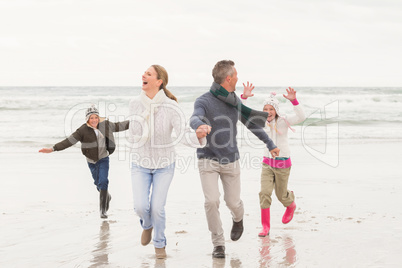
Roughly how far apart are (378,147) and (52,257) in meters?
13.0

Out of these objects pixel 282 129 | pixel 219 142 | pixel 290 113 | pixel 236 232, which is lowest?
pixel 236 232

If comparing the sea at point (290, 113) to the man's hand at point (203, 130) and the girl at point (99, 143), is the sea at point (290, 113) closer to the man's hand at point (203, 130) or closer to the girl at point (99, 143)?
the girl at point (99, 143)

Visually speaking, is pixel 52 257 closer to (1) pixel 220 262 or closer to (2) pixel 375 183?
Result: (1) pixel 220 262

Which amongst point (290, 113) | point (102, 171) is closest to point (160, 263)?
point (102, 171)

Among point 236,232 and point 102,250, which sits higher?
point 236,232

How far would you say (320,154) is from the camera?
50.7 ft

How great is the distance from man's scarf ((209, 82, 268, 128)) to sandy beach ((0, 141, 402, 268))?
144cm

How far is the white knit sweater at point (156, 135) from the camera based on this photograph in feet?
18.0

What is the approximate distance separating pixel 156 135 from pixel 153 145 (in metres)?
0.11

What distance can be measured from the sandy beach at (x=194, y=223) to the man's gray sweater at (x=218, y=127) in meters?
1.09

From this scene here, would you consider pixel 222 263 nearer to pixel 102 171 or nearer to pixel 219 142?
pixel 219 142

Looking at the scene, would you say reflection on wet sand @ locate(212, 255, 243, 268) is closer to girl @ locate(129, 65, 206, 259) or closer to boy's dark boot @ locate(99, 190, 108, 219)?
girl @ locate(129, 65, 206, 259)

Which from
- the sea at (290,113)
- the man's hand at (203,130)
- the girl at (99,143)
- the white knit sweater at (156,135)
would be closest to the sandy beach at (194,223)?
the girl at (99,143)

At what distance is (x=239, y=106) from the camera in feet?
19.2
